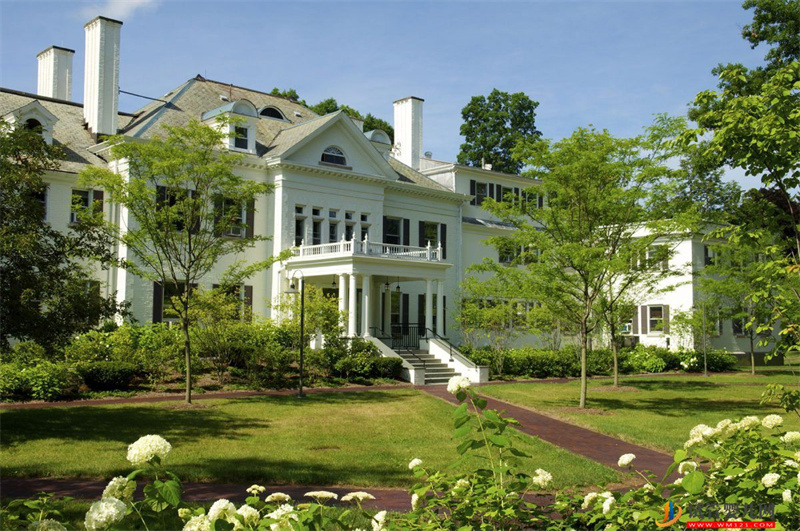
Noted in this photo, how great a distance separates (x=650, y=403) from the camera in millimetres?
22438

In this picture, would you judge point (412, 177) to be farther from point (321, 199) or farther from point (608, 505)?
point (608, 505)

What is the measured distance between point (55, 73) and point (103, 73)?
17.3ft

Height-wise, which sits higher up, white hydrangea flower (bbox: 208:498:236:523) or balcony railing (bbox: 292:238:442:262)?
balcony railing (bbox: 292:238:442:262)

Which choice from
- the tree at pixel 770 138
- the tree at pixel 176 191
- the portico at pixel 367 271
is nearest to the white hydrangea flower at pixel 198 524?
the tree at pixel 770 138

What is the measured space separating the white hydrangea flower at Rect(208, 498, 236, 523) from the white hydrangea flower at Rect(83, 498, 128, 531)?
0.44 metres

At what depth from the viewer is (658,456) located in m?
13.9

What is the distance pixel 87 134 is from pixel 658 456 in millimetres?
24304

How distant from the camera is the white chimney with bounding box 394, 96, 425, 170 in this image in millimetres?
38781

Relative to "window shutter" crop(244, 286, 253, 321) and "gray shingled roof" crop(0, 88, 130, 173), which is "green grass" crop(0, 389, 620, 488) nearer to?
"window shutter" crop(244, 286, 253, 321)

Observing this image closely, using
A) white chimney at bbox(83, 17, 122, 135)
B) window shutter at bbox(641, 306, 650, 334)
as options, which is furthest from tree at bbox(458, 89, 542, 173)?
white chimney at bbox(83, 17, 122, 135)

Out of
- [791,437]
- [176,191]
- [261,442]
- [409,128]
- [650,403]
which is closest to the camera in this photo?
[791,437]

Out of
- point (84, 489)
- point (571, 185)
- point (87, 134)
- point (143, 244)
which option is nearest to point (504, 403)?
point (571, 185)

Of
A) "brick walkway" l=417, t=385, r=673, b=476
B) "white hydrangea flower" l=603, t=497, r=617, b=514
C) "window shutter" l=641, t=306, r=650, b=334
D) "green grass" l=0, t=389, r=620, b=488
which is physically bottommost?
"brick walkway" l=417, t=385, r=673, b=476

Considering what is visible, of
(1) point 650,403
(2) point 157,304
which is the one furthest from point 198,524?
(2) point 157,304
